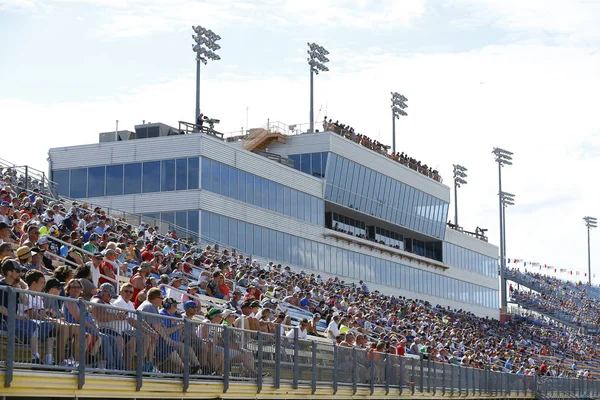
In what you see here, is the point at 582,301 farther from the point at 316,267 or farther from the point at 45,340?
the point at 45,340

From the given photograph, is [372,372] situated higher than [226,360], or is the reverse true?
[226,360]

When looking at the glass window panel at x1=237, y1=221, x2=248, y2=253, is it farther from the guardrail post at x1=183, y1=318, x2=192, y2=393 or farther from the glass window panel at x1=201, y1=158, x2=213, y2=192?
the guardrail post at x1=183, y1=318, x2=192, y2=393

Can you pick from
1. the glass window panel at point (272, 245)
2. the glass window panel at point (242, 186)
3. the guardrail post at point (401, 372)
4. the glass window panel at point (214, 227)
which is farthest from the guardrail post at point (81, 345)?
the glass window panel at point (272, 245)

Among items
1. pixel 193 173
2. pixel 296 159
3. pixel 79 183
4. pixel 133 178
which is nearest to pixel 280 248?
pixel 193 173

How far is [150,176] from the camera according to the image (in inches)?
1988

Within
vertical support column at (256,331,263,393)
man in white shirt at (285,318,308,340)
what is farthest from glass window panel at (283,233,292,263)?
vertical support column at (256,331,263,393)

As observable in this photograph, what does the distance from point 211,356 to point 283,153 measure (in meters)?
45.8

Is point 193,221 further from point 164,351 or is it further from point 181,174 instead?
point 164,351

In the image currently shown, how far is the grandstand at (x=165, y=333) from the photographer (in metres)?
10.9

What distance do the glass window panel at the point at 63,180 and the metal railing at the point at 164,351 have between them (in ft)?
102

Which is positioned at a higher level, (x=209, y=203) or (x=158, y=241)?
(x=209, y=203)

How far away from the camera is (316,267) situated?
58.4m

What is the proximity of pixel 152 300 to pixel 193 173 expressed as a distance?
36.2 metres

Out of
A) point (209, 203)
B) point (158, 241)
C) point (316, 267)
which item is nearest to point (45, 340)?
point (158, 241)
